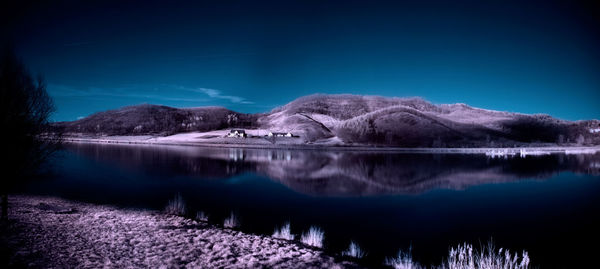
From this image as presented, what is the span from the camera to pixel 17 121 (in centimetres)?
916

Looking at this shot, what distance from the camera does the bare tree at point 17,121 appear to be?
348 inches

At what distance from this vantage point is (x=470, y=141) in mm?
83438

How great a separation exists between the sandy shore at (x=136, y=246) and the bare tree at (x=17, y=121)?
1553mm

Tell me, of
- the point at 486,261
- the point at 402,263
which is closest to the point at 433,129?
the point at 402,263

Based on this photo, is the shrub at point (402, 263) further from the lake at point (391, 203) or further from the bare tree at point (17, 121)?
the bare tree at point (17, 121)

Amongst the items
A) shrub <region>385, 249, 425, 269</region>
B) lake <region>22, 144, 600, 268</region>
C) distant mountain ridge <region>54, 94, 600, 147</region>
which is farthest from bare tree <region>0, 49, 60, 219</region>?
distant mountain ridge <region>54, 94, 600, 147</region>

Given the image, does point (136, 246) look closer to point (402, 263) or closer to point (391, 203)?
point (402, 263)

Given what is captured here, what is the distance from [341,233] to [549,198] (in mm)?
16911

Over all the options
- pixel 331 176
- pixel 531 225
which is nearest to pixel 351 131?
pixel 331 176

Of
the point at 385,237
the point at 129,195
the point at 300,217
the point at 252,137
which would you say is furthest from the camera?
the point at 252,137

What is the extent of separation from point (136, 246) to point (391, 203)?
13839 mm

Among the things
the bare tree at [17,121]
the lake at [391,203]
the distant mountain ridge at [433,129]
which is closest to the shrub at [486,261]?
the lake at [391,203]

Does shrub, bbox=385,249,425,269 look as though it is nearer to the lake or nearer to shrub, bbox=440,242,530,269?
the lake

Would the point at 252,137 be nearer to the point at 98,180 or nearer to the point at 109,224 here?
the point at 98,180
